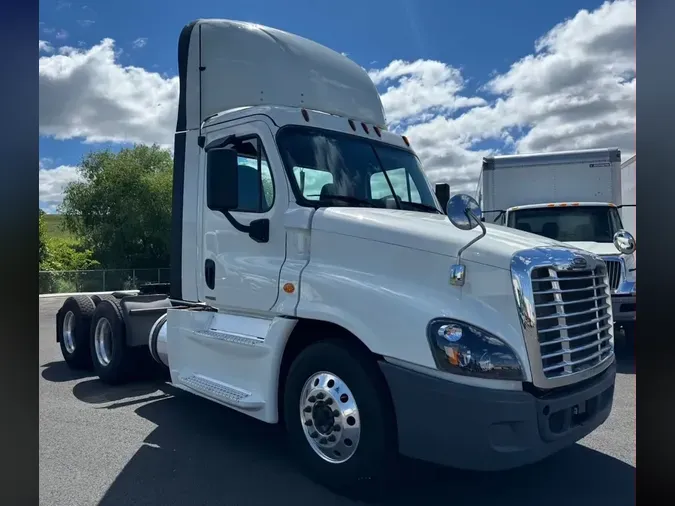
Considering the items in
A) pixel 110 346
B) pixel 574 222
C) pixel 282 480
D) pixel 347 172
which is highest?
pixel 347 172

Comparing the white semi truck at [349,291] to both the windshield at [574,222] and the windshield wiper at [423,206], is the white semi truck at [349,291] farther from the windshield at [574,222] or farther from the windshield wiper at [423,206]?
the windshield at [574,222]

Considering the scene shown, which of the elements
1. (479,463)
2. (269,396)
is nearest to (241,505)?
(269,396)

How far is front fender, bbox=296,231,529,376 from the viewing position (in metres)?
3.34

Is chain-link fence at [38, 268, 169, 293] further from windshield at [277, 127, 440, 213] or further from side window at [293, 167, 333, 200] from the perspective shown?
side window at [293, 167, 333, 200]

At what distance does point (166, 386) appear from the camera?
716 centimetres

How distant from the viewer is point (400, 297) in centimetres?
349

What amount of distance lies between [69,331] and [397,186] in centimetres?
607

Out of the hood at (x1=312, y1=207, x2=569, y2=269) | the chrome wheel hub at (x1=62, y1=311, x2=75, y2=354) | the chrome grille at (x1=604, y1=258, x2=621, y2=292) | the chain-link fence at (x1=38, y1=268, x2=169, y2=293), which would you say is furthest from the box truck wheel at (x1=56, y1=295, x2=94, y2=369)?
the chain-link fence at (x1=38, y1=268, x2=169, y2=293)

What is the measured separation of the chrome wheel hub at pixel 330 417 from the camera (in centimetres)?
367

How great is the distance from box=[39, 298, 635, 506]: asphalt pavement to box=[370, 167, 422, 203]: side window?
2.20m

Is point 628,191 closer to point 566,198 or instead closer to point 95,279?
point 566,198

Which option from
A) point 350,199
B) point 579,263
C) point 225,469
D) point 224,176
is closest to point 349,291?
point 350,199
